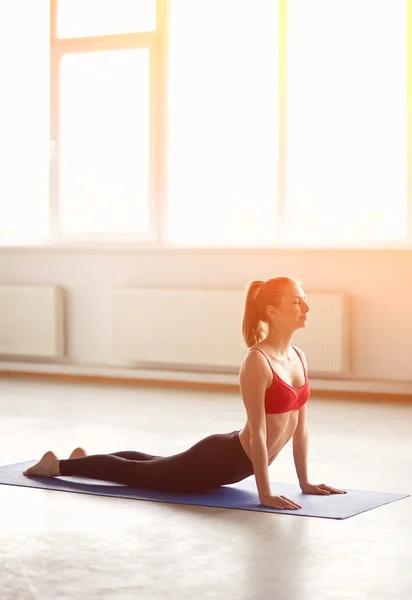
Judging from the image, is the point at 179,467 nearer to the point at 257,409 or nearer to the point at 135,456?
the point at 135,456

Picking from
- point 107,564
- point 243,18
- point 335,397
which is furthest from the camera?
point 243,18

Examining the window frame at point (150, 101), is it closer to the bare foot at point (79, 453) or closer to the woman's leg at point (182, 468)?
the bare foot at point (79, 453)

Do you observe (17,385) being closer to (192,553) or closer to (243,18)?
(243,18)

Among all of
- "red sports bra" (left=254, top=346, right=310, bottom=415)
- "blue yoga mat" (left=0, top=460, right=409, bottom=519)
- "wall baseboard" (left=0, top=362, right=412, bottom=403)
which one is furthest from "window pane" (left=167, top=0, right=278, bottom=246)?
"red sports bra" (left=254, top=346, right=310, bottom=415)

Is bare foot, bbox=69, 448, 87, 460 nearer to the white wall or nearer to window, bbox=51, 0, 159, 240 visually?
the white wall

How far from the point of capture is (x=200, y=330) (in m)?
7.06

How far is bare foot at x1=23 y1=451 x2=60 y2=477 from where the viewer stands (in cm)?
391

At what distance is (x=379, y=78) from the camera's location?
667 cm

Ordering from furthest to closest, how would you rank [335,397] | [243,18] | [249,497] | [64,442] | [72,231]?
[72,231]
[243,18]
[335,397]
[64,442]
[249,497]

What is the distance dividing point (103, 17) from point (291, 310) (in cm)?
451

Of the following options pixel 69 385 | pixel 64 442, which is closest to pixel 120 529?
pixel 64 442

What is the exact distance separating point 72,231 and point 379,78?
7.74ft

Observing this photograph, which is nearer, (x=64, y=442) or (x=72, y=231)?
(x=64, y=442)

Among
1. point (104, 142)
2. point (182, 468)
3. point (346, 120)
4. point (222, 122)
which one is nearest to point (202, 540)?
point (182, 468)
